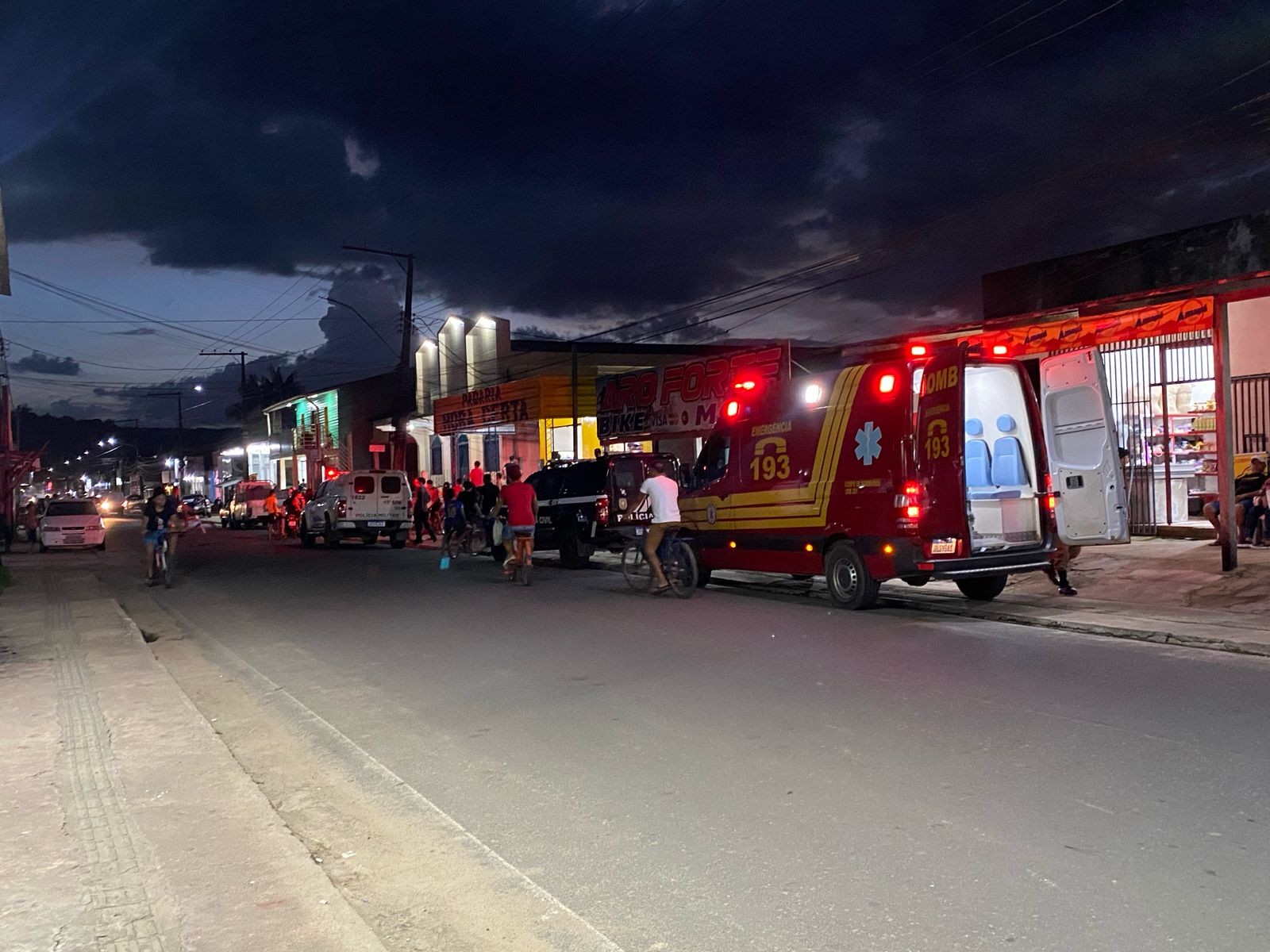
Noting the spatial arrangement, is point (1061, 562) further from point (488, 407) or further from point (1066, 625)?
point (488, 407)

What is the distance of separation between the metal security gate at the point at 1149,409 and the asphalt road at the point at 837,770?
345 inches

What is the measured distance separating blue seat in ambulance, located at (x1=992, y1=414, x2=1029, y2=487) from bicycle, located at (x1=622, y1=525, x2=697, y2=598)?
4.24 meters

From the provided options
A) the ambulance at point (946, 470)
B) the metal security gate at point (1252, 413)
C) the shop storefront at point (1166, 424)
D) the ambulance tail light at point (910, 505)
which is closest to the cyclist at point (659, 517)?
the ambulance at point (946, 470)

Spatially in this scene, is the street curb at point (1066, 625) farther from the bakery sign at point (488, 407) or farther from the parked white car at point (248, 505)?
the parked white car at point (248, 505)

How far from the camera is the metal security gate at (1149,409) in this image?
17.6 meters

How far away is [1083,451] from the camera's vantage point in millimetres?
11852

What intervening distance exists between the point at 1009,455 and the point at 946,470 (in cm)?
135

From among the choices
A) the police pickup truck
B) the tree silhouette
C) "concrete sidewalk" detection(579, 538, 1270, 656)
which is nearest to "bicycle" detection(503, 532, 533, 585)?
the police pickup truck

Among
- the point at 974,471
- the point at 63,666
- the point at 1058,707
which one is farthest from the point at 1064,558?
the point at 63,666

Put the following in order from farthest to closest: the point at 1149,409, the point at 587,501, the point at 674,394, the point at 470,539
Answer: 1. the point at 674,394
2. the point at 470,539
3. the point at 587,501
4. the point at 1149,409

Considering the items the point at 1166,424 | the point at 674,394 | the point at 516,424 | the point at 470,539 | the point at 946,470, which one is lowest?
the point at 470,539

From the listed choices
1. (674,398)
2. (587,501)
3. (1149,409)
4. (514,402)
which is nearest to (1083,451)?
(1149,409)

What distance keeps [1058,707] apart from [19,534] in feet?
146

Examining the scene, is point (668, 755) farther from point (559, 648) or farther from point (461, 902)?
point (559, 648)
